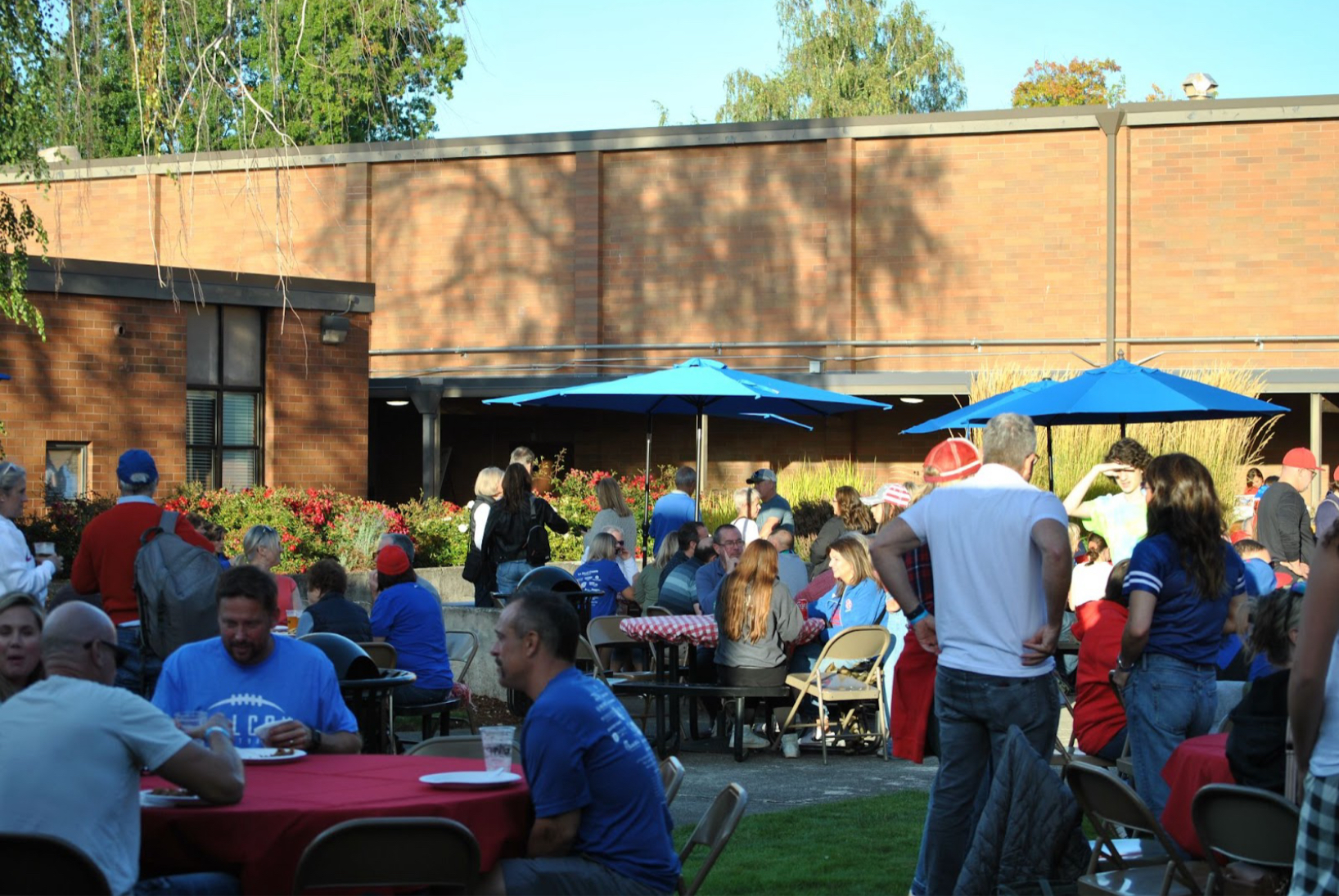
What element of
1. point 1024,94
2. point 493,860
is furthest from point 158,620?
point 1024,94

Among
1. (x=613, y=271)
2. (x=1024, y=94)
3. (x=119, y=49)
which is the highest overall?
(x=1024, y=94)

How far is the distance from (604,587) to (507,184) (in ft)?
55.3

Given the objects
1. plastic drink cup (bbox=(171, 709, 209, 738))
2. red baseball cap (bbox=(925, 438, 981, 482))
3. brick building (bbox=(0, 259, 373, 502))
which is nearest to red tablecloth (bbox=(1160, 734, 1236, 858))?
red baseball cap (bbox=(925, 438, 981, 482))

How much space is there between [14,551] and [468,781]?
4.68m

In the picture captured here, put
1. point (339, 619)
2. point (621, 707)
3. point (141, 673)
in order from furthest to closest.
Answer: point (339, 619) < point (141, 673) < point (621, 707)

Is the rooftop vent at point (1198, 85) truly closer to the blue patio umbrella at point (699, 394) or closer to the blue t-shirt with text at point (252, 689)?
the blue patio umbrella at point (699, 394)

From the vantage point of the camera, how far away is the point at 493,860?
4.18 m

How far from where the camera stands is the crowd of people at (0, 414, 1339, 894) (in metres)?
3.69

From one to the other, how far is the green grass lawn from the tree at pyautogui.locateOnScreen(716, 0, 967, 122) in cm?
3246

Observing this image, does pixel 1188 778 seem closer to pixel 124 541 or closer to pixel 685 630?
pixel 124 541

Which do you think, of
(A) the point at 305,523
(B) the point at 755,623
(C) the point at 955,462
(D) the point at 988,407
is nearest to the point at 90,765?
(C) the point at 955,462

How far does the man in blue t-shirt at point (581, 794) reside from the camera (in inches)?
165

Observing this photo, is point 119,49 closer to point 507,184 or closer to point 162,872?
point 162,872

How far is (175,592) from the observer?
7.11 meters
